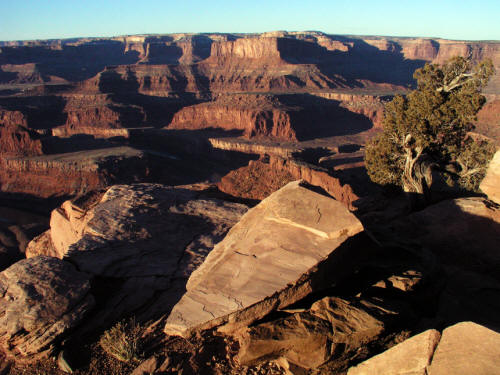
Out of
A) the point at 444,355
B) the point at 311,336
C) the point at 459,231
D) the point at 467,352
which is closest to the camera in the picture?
the point at 467,352

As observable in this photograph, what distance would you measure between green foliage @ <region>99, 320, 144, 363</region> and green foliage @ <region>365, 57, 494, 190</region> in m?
11.9

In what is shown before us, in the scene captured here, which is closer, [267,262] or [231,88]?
[267,262]

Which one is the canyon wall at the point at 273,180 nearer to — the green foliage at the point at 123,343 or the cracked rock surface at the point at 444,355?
the green foliage at the point at 123,343

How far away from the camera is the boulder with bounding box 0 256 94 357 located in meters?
6.50

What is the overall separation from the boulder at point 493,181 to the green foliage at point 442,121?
8.61 ft

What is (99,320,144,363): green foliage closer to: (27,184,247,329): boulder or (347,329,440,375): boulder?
(27,184,247,329): boulder

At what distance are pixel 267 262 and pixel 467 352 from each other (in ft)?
10.1

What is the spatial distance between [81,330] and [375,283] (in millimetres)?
5501

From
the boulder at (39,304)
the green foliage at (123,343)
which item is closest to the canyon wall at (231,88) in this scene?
the boulder at (39,304)

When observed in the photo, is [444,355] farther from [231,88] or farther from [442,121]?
[231,88]

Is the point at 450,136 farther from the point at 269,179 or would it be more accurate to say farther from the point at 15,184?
the point at 15,184

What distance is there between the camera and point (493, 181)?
1170 cm

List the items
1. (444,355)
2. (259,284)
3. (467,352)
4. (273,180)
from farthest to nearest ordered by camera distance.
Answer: (273,180), (259,284), (444,355), (467,352)

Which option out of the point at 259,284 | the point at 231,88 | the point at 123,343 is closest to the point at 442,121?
the point at 259,284
